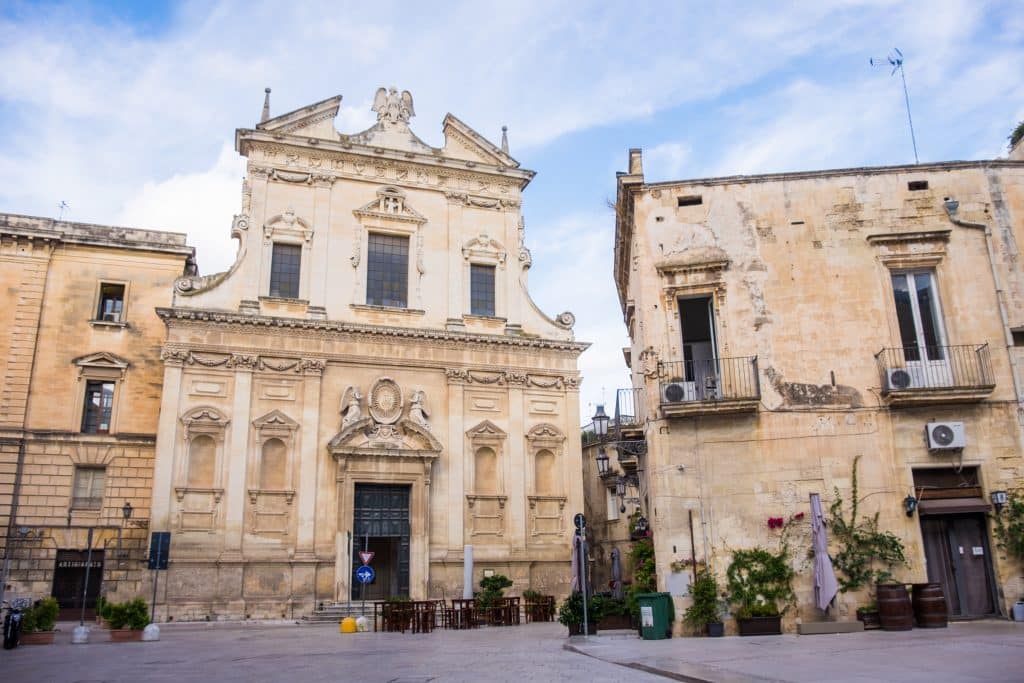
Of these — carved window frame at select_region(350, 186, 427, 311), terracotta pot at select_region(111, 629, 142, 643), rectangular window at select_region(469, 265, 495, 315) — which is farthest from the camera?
rectangular window at select_region(469, 265, 495, 315)

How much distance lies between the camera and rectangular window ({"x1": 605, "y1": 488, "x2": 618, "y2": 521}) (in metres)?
34.2

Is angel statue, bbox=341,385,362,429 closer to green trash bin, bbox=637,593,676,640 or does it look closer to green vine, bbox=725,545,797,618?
green trash bin, bbox=637,593,676,640

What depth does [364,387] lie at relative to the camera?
94.8 feet

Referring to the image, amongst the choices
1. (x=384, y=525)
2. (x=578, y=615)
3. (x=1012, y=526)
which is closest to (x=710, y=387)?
(x=578, y=615)

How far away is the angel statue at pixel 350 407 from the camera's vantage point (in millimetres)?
28234

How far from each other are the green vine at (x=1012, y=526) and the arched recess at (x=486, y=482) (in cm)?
1707

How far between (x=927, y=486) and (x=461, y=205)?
2126cm

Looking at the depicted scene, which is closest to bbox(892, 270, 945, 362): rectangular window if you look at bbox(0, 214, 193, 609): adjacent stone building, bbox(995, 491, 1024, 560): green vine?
bbox(995, 491, 1024, 560): green vine

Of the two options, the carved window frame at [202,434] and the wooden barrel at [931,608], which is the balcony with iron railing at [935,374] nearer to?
Result: the wooden barrel at [931,608]

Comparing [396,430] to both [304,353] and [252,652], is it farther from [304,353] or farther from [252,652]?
[252,652]

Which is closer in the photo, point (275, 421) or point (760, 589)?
point (760, 589)

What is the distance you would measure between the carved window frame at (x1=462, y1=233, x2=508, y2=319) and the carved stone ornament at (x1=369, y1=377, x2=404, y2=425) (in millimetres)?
4305

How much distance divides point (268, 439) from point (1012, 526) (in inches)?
835

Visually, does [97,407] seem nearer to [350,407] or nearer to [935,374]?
[350,407]
